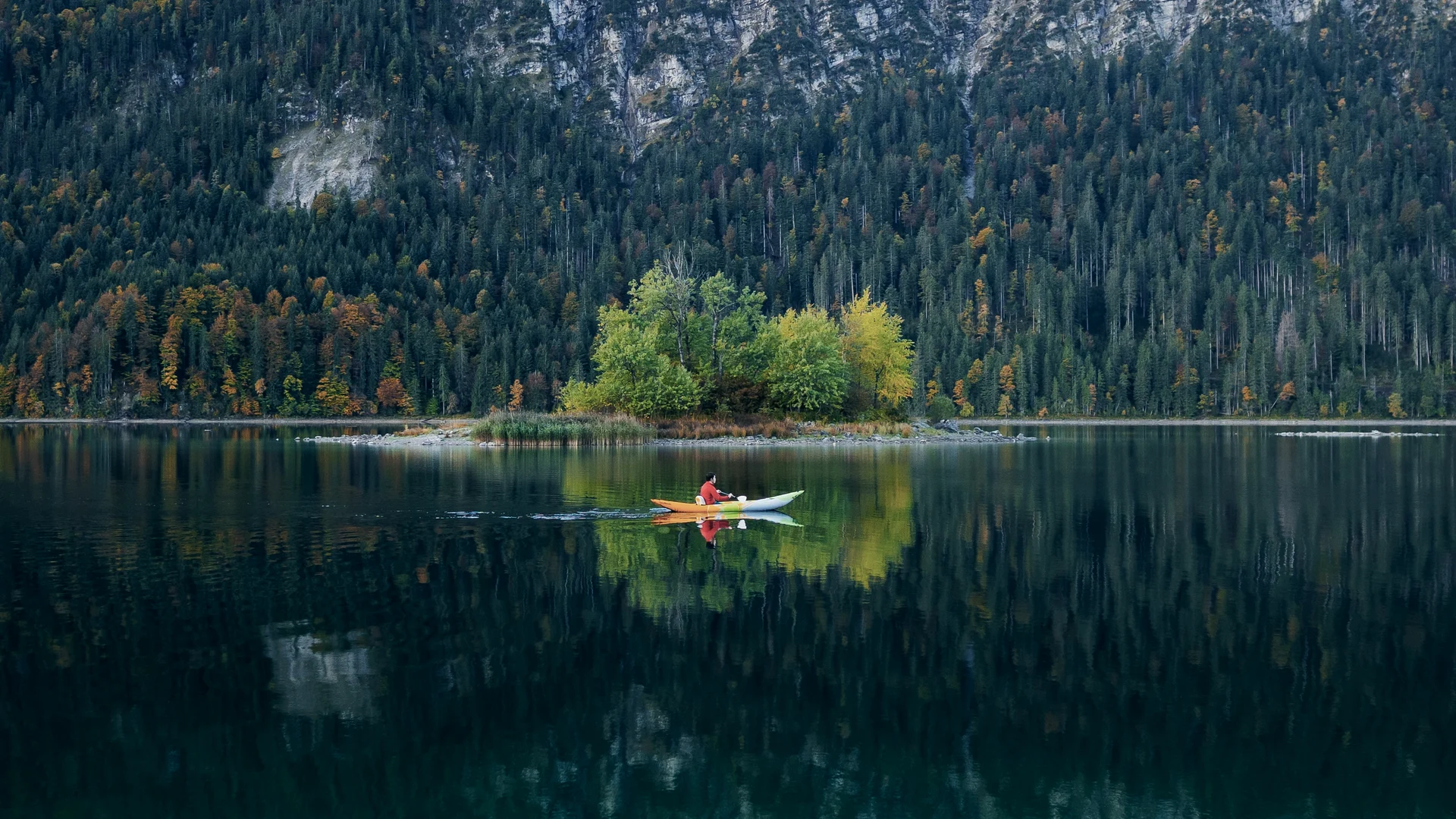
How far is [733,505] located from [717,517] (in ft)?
2.46

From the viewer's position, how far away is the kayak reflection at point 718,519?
130ft

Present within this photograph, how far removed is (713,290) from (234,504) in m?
63.5

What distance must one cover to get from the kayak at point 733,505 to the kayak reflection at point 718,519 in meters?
0.17

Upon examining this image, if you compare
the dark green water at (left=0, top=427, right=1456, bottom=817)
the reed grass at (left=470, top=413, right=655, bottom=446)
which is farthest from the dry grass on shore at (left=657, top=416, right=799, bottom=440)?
the dark green water at (left=0, top=427, right=1456, bottom=817)

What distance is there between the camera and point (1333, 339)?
626 feet

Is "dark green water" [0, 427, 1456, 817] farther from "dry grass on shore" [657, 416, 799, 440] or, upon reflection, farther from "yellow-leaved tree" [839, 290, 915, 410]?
"yellow-leaved tree" [839, 290, 915, 410]

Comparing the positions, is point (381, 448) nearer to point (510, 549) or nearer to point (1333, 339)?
point (510, 549)

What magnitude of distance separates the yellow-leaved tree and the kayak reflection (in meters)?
72.0

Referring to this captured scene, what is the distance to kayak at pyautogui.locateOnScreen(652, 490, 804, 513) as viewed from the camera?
4156 cm

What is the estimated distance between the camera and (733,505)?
42.4 m

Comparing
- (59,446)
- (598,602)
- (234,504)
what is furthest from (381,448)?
(598,602)

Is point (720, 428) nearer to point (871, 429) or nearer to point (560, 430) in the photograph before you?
point (871, 429)

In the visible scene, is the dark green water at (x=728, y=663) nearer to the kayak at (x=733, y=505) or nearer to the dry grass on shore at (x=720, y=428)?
the kayak at (x=733, y=505)

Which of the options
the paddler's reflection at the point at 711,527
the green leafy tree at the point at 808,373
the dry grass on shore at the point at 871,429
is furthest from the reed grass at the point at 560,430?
the paddler's reflection at the point at 711,527
